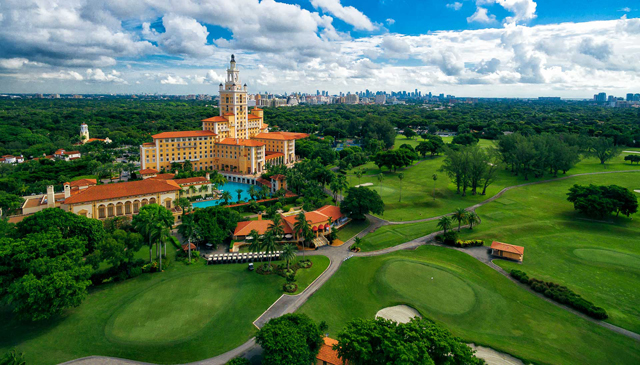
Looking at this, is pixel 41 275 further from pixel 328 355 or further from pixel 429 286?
pixel 429 286

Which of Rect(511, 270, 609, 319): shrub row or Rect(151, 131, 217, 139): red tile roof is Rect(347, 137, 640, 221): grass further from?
Rect(151, 131, 217, 139): red tile roof

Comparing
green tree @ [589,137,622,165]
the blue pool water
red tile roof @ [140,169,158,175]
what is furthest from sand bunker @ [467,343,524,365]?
green tree @ [589,137,622,165]

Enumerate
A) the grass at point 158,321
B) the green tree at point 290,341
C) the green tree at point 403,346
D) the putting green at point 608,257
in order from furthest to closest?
the putting green at point 608,257, the grass at point 158,321, the green tree at point 290,341, the green tree at point 403,346

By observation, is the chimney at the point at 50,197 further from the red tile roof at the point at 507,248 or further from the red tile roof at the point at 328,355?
the red tile roof at the point at 507,248

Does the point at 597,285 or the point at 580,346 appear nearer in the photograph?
the point at 580,346

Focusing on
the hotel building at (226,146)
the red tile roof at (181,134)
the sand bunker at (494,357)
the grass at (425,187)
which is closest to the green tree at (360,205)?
the grass at (425,187)

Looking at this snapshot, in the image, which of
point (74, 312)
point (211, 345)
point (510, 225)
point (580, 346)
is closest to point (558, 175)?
point (510, 225)

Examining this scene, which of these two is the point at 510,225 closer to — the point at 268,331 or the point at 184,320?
the point at 268,331
